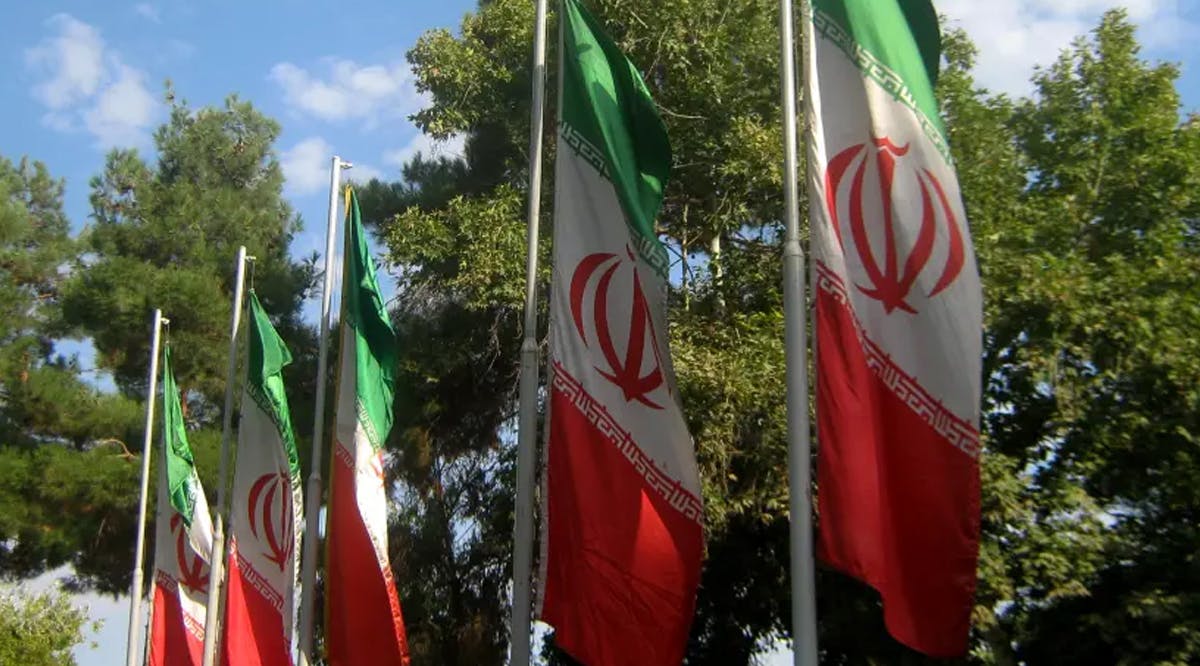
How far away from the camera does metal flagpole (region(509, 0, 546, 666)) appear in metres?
10.3

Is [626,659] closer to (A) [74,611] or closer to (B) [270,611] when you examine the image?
(B) [270,611]

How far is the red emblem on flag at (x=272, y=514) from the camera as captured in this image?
1505cm

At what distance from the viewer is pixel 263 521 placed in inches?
612

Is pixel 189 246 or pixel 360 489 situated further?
pixel 189 246

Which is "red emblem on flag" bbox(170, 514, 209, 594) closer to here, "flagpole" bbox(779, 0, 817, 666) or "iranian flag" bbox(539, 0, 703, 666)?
"iranian flag" bbox(539, 0, 703, 666)

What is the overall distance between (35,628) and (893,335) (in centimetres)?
2311

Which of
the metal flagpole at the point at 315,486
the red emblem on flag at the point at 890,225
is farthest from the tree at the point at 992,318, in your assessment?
the red emblem on flag at the point at 890,225

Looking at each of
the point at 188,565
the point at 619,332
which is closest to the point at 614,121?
the point at 619,332

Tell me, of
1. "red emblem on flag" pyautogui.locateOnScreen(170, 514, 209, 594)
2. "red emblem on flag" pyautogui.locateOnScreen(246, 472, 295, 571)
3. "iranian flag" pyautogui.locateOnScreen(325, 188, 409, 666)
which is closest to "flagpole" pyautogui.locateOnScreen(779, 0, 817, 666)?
"iranian flag" pyautogui.locateOnScreen(325, 188, 409, 666)

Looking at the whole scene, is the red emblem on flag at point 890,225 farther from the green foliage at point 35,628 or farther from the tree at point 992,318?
the green foliage at point 35,628

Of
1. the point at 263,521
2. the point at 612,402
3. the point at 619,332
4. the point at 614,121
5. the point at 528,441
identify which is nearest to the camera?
the point at 612,402

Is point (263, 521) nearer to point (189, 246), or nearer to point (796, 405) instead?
point (796, 405)

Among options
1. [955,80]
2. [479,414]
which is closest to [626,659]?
[955,80]

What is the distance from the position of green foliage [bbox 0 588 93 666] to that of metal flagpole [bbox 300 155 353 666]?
44.8 ft
